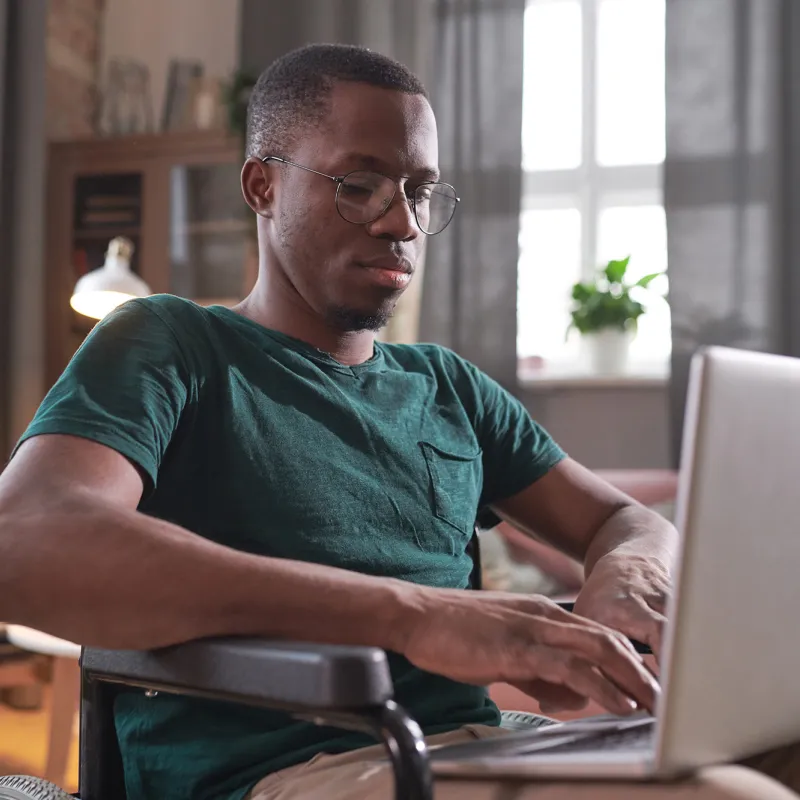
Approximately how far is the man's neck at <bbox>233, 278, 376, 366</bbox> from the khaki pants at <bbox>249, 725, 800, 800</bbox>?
470mm

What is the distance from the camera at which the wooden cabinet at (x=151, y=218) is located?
13.8 feet

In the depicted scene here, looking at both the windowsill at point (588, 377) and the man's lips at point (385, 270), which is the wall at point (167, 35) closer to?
the windowsill at point (588, 377)

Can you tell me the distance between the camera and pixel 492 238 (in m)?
4.02

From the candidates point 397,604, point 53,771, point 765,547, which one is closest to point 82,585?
point 397,604

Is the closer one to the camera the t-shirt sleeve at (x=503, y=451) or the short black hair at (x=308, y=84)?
the short black hair at (x=308, y=84)

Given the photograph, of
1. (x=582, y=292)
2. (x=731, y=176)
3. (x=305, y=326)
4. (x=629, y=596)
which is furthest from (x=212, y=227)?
(x=629, y=596)

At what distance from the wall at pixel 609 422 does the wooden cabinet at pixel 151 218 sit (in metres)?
1.26

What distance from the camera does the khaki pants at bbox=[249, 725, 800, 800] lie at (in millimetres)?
662

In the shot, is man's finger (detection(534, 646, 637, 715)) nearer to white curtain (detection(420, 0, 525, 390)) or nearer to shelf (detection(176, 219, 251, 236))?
white curtain (detection(420, 0, 525, 390))

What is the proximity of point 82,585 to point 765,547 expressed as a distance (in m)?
0.49

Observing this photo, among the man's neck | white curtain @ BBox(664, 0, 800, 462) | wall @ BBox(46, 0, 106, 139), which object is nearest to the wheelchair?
the man's neck

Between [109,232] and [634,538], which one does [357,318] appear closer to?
[634,538]

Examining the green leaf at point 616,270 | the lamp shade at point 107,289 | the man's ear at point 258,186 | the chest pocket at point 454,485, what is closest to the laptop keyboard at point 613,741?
the chest pocket at point 454,485

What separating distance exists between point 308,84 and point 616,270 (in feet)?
8.78
